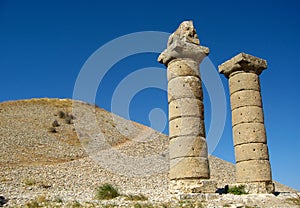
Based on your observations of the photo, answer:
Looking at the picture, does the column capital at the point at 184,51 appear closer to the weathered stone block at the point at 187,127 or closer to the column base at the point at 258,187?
the weathered stone block at the point at 187,127

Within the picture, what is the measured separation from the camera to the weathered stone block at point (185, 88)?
1192 cm

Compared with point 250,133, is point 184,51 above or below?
above

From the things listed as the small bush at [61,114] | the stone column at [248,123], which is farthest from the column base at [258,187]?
the small bush at [61,114]

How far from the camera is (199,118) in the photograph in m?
11.9

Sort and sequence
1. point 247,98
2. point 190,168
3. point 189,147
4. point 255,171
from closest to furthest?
point 190,168 → point 189,147 → point 255,171 → point 247,98

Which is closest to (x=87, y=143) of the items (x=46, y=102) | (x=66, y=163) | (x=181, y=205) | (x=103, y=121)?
(x=66, y=163)

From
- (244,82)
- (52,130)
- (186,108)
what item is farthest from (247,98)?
(52,130)

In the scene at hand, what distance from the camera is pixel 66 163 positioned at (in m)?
20.3

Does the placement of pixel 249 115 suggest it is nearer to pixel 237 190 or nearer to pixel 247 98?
pixel 247 98

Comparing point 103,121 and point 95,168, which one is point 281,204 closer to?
point 95,168

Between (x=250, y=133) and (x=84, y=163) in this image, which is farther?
(x=84, y=163)

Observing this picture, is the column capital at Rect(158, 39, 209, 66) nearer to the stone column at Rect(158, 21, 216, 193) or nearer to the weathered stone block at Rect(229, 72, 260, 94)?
the stone column at Rect(158, 21, 216, 193)

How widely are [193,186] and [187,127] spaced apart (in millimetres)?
1986

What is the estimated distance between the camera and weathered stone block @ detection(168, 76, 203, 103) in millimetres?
11922
